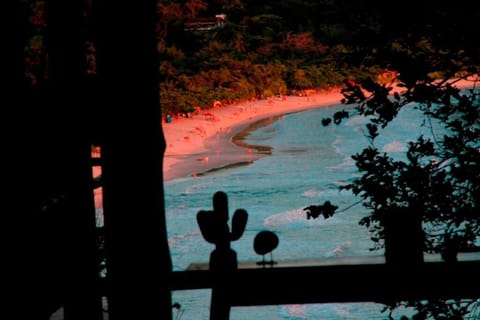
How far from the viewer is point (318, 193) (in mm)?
22500

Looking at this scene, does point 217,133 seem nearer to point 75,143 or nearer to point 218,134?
point 218,134

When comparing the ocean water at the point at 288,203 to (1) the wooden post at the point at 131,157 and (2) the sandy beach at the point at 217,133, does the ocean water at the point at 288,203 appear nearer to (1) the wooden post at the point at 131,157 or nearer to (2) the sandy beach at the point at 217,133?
(2) the sandy beach at the point at 217,133

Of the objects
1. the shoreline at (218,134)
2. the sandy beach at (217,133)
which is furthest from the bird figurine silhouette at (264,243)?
the sandy beach at (217,133)

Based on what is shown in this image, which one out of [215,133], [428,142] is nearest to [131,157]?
[428,142]

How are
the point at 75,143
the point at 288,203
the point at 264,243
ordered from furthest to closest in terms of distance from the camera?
the point at 288,203 → the point at 264,243 → the point at 75,143

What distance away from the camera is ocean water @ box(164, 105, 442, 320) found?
12.3 meters

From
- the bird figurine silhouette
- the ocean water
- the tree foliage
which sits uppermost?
the tree foliage

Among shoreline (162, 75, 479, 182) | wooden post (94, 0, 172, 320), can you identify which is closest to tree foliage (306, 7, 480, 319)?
wooden post (94, 0, 172, 320)

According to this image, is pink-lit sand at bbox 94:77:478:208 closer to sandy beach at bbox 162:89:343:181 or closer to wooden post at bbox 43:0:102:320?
sandy beach at bbox 162:89:343:181

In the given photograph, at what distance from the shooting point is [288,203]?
21.2 meters

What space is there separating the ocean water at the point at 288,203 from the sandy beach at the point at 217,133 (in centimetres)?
94

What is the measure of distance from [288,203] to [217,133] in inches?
576

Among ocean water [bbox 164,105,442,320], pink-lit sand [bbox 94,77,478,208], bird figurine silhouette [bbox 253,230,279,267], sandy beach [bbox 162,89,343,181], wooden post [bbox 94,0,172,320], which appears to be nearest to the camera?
wooden post [bbox 94,0,172,320]

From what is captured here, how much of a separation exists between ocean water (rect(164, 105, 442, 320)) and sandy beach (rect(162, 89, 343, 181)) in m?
0.94
